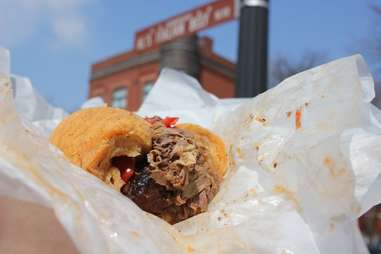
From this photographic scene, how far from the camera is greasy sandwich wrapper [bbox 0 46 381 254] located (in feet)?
2.59

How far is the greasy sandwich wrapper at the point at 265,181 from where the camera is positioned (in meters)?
0.79

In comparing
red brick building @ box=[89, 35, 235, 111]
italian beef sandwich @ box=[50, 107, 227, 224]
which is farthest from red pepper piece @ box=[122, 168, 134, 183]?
red brick building @ box=[89, 35, 235, 111]

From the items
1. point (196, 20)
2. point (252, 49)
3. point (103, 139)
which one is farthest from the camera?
point (196, 20)

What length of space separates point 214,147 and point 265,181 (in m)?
A: 0.21

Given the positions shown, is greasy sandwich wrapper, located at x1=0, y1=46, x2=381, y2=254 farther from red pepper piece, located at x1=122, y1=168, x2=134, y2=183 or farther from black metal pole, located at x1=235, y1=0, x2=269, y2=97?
black metal pole, located at x1=235, y1=0, x2=269, y2=97

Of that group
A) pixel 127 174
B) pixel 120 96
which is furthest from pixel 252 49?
pixel 120 96

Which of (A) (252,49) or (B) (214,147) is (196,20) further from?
(B) (214,147)

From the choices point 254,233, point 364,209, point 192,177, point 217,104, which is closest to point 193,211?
point 192,177

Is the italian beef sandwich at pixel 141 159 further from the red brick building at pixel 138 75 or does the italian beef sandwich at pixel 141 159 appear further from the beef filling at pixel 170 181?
the red brick building at pixel 138 75

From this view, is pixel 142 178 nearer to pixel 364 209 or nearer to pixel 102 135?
pixel 102 135

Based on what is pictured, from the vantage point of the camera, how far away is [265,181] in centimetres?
121

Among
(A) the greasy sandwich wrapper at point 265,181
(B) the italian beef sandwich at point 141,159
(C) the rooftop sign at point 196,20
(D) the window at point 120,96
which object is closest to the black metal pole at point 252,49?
(C) the rooftop sign at point 196,20

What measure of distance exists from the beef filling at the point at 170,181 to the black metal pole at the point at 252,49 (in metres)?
1.09

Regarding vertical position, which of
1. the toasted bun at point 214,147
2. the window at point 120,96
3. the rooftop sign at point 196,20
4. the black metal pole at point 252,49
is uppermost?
the rooftop sign at point 196,20
